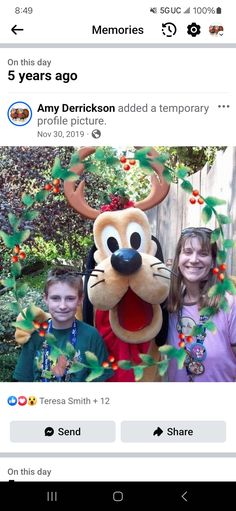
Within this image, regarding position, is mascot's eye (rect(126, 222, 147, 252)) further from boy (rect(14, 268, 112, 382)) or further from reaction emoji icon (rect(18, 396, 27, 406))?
reaction emoji icon (rect(18, 396, 27, 406))

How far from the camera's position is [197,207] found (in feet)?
3.39

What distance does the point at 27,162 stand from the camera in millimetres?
1033

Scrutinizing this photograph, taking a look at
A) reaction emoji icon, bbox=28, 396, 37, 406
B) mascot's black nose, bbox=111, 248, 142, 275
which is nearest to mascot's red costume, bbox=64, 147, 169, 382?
mascot's black nose, bbox=111, 248, 142, 275

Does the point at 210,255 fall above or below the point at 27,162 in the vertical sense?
below

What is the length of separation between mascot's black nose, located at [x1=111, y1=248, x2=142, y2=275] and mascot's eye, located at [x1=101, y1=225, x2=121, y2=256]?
2cm
